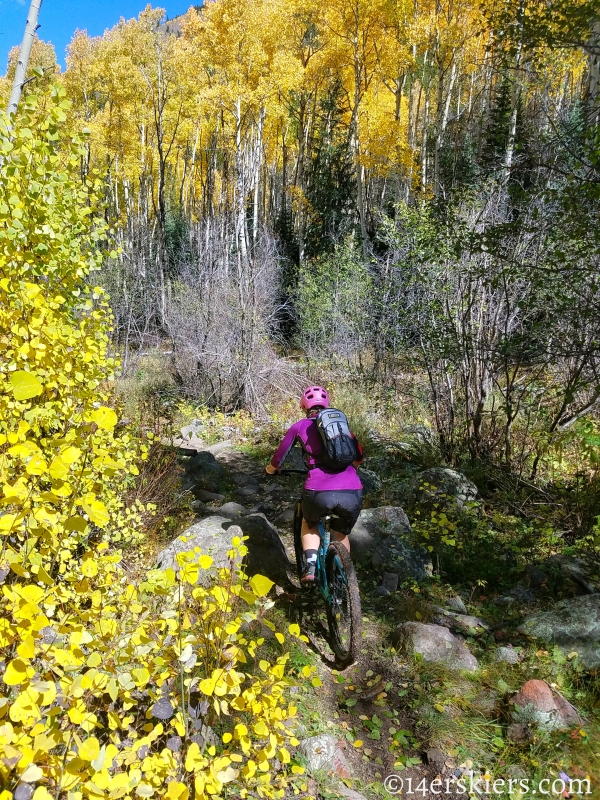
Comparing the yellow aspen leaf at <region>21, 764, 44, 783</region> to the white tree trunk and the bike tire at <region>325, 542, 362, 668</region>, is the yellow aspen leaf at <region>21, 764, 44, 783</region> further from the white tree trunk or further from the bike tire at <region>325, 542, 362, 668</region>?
the white tree trunk

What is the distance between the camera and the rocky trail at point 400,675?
2.46m

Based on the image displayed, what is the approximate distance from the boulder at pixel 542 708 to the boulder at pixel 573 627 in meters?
0.49

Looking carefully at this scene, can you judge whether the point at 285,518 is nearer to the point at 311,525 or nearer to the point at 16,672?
the point at 311,525

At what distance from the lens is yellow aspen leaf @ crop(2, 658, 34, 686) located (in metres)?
1.06

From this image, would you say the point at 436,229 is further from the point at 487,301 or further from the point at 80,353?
the point at 80,353

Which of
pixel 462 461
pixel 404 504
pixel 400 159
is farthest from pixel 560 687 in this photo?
pixel 400 159

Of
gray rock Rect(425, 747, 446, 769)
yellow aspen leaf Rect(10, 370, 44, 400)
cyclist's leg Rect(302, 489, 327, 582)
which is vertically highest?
yellow aspen leaf Rect(10, 370, 44, 400)

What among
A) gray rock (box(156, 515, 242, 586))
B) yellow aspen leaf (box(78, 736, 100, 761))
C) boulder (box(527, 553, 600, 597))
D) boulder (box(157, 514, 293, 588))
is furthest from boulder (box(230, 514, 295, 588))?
yellow aspen leaf (box(78, 736, 100, 761))

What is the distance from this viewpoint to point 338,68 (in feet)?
60.0

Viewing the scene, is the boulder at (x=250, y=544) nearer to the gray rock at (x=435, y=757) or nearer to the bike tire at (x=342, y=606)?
the bike tire at (x=342, y=606)

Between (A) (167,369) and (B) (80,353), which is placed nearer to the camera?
(B) (80,353)

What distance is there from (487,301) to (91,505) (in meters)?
5.79

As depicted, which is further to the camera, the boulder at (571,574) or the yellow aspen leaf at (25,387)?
the boulder at (571,574)

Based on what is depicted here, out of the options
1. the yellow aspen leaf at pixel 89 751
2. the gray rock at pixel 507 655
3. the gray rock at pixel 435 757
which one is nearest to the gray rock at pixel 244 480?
the gray rock at pixel 507 655
